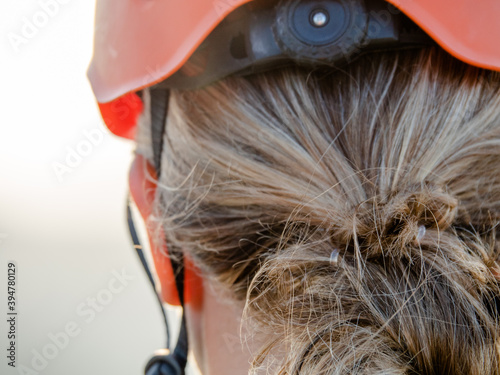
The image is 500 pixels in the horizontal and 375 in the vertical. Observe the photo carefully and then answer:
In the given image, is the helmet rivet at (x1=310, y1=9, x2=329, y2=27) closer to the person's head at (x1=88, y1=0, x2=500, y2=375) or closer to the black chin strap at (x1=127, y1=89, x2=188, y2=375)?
the person's head at (x1=88, y1=0, x2=500, y2=375)

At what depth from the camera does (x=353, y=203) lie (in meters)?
0.77

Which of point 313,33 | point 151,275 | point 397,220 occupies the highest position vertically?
point 313,33

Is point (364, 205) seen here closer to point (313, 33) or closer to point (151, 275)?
point (313, 33)

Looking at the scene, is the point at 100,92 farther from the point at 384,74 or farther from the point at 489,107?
the point at 489,107

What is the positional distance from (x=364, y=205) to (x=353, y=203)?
0.02 metres

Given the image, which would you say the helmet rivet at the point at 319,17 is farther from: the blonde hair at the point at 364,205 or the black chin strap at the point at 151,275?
the black chin strap at the point at 151,275

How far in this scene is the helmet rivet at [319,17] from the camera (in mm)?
768

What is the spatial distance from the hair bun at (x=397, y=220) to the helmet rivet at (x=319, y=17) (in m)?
0.25

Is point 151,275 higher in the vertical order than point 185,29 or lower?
lower

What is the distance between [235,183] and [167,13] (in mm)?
287

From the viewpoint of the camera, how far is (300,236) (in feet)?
2.62

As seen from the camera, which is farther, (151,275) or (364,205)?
(151,275)

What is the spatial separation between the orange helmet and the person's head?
0.08 ft

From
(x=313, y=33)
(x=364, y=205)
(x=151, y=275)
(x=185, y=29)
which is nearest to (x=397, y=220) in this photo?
(x=364, y=205)
